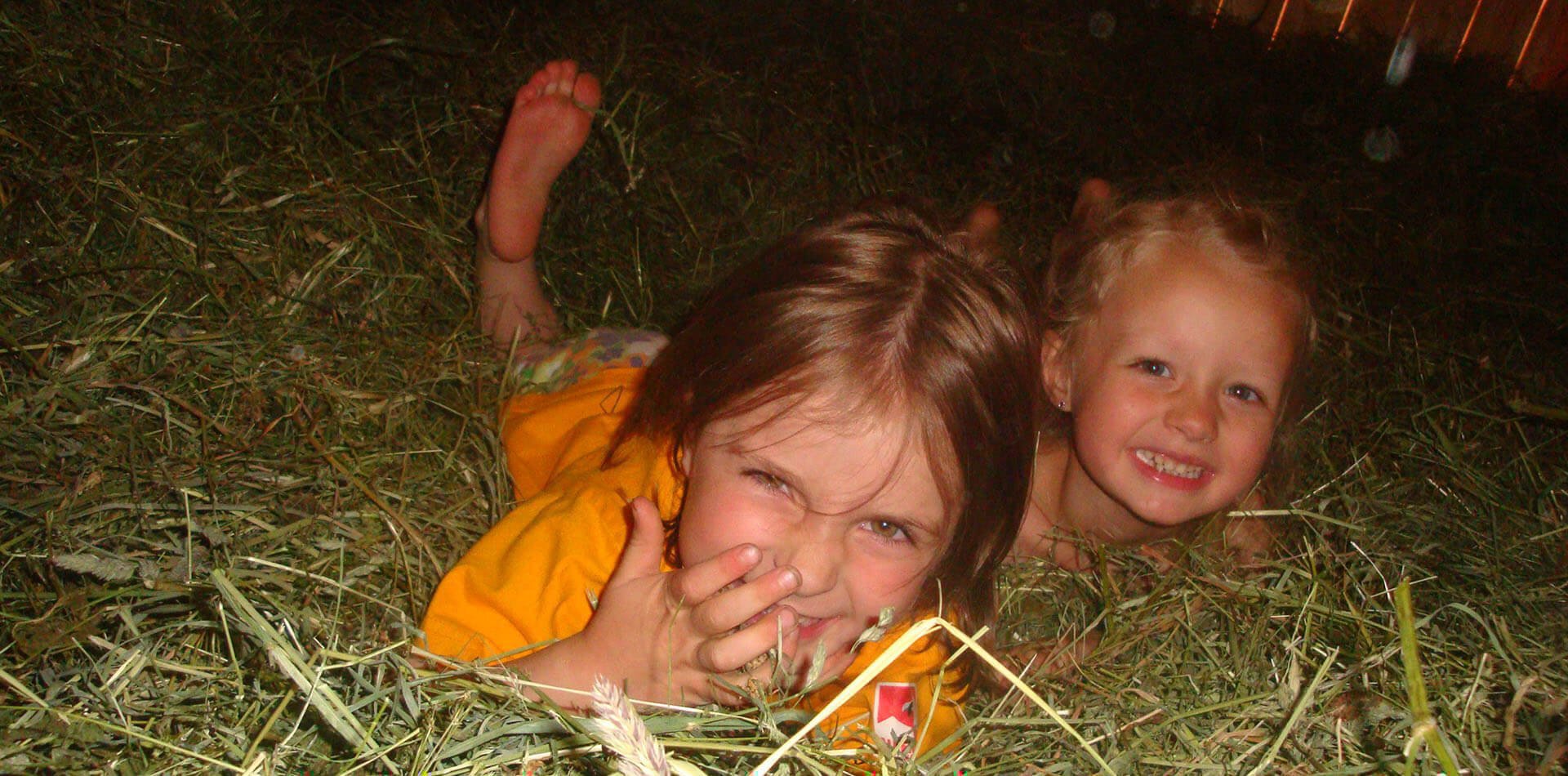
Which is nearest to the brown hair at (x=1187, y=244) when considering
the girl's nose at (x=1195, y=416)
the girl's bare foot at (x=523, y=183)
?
the girl's nose at (x=1195, y=416)

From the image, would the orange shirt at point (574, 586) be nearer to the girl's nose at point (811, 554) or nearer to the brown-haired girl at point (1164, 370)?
the girl's nose at point (811, 554)

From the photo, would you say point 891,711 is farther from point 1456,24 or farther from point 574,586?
Result: point 1456,24

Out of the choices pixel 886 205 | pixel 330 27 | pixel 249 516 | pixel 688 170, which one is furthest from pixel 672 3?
pixel 249 516

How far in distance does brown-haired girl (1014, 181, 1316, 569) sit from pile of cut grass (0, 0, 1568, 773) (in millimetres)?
202

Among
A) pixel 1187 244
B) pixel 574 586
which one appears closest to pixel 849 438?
pixel 574 586

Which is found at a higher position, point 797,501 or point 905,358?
point 905,358

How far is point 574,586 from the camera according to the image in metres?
2.01

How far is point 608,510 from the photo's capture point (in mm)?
2156

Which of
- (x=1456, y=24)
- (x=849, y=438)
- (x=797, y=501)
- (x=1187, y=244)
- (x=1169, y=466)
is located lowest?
(x=1169, y=466)

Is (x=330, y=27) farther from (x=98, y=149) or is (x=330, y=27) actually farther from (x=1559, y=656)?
(x=1559, y=656)

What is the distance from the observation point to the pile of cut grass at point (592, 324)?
1340 mm

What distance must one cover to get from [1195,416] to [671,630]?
1391mm

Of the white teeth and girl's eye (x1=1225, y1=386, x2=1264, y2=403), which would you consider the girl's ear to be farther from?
girl's eye (x1=1225, y1=386, x2=1264, y2=403)

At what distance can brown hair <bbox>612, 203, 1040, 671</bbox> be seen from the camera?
5.79ft
